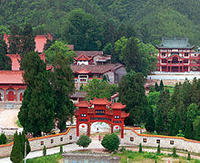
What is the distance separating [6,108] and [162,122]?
22436mm

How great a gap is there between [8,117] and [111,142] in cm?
1863

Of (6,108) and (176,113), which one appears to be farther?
(6,108)

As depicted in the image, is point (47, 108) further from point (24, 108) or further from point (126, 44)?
point (126, 44)

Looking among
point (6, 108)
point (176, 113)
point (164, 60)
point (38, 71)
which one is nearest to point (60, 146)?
point (38, 71)

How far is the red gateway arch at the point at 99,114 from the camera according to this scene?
57759mm

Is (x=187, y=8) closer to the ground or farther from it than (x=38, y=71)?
farther from it

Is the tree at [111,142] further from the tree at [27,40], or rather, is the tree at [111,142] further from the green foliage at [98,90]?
the tree at [27,40]

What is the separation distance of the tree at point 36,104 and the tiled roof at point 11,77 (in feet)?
52.1

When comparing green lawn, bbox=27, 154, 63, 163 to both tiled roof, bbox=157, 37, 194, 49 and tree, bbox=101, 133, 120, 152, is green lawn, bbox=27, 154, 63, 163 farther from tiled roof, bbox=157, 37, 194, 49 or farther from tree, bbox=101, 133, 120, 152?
tiled roof, bbox=157, 37, 194, 49

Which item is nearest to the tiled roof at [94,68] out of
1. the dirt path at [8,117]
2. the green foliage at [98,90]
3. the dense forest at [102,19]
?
the green foliage at [98,90]

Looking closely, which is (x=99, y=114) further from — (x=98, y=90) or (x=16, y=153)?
(x=98, y=90)

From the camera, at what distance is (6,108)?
7344 cm

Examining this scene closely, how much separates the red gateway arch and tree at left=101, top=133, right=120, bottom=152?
2760 mm

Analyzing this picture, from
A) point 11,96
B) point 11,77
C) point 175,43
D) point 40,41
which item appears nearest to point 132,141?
point 11,96
